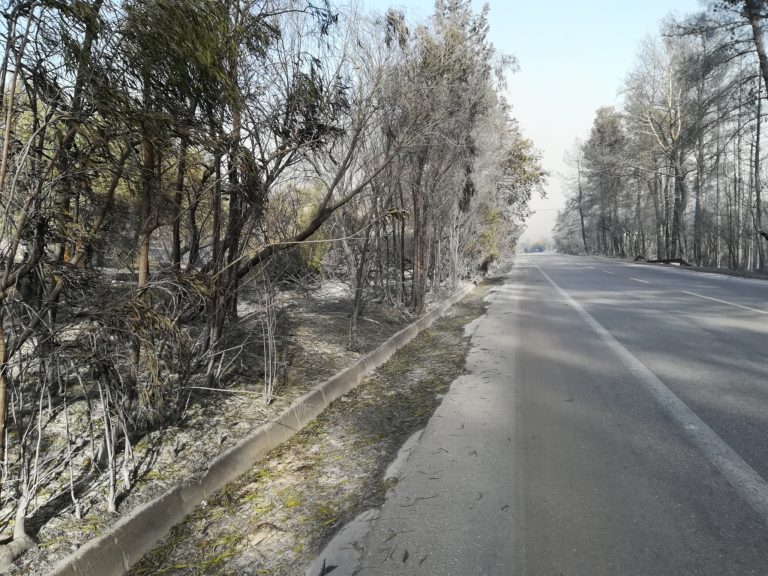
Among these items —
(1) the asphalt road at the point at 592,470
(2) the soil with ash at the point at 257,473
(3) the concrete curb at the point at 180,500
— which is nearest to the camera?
(3) the concrete curb at the point at 180,500

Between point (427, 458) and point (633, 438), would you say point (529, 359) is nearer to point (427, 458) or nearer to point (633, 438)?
point (633, 438)

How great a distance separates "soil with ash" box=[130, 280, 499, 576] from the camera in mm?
2854

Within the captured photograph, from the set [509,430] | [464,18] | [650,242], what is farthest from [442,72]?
[650,242]

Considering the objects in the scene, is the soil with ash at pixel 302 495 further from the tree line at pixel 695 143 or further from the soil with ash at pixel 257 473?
the tree line at pixel 695 143

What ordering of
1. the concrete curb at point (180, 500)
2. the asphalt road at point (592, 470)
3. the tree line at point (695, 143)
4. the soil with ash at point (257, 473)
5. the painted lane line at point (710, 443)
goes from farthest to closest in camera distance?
the tree line at point (695, 143)
the painted lane line at point (710, 443)
the soil with ash at point (257, 473)
the asphalt road at point (592, 470)
the concrete curb at point (180, 500)

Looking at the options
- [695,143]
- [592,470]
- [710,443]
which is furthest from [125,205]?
[695,143]

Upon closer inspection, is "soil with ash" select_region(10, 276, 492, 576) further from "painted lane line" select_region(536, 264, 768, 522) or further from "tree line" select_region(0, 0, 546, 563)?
"painted lane line" select_region(536, 264, 768, 522)

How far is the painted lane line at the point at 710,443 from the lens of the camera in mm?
3158

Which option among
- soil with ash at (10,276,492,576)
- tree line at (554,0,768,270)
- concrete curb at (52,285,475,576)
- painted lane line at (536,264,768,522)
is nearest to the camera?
concrete curb at (52,285,475,576)

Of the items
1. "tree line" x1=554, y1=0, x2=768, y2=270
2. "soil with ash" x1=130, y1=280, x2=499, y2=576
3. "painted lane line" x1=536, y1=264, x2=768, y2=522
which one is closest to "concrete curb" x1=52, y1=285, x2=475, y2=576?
"soil with ash" x1=130, y1=280, x2=499, y2=576

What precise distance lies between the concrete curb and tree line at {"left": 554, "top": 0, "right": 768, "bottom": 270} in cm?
2187

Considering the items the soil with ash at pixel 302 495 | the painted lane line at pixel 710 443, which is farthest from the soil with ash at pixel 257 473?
the painted lane line at pixel 710 443

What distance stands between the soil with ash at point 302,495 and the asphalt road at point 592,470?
300mm

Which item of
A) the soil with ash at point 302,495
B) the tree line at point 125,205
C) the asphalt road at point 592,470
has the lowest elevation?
the soil with ash at point 302,495
